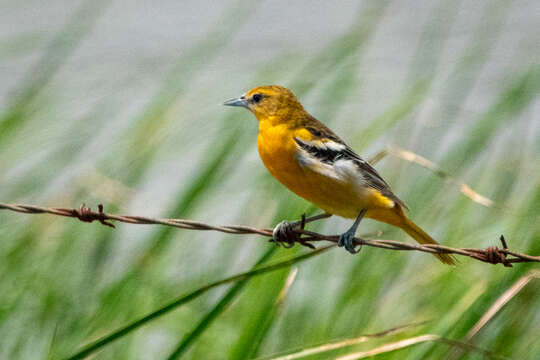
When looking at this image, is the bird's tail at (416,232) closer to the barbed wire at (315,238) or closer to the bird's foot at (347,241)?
the bird's foot at (347,241)

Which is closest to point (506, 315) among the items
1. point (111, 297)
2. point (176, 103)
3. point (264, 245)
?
point (264, 245)

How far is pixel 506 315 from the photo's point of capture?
3.52 metres

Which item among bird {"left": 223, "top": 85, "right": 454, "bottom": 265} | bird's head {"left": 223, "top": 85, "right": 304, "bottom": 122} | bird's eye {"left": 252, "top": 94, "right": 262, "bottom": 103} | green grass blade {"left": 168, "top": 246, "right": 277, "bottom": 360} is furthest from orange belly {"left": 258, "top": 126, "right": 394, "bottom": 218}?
green grass blade {"left": 168, "top": 246, "right": 277, "bottom": 360}

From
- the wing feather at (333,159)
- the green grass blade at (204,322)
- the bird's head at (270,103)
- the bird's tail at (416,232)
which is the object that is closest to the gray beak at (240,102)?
the bird's head at (270,103)

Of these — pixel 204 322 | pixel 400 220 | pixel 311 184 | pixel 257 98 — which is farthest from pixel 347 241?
pixel 257 98

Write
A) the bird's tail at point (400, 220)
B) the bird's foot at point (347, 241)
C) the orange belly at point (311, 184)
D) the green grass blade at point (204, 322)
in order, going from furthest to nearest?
the bird's tail at point (400, 220) < the orange belly at point (311, 184) < the bird's foot at point (347, 241) < the green grass blade at point (204, 322)

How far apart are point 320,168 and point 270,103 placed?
1.86ft

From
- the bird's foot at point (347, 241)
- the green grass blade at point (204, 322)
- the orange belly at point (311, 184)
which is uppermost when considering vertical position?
the orange belly at point (311, 184)

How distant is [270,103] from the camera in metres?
3.69

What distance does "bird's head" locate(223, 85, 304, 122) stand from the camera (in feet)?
11.9

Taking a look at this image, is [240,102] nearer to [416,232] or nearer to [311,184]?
[311,184]

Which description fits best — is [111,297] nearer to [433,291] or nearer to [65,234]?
[65,234]

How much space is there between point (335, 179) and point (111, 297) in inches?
46.4

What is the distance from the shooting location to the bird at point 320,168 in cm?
328
